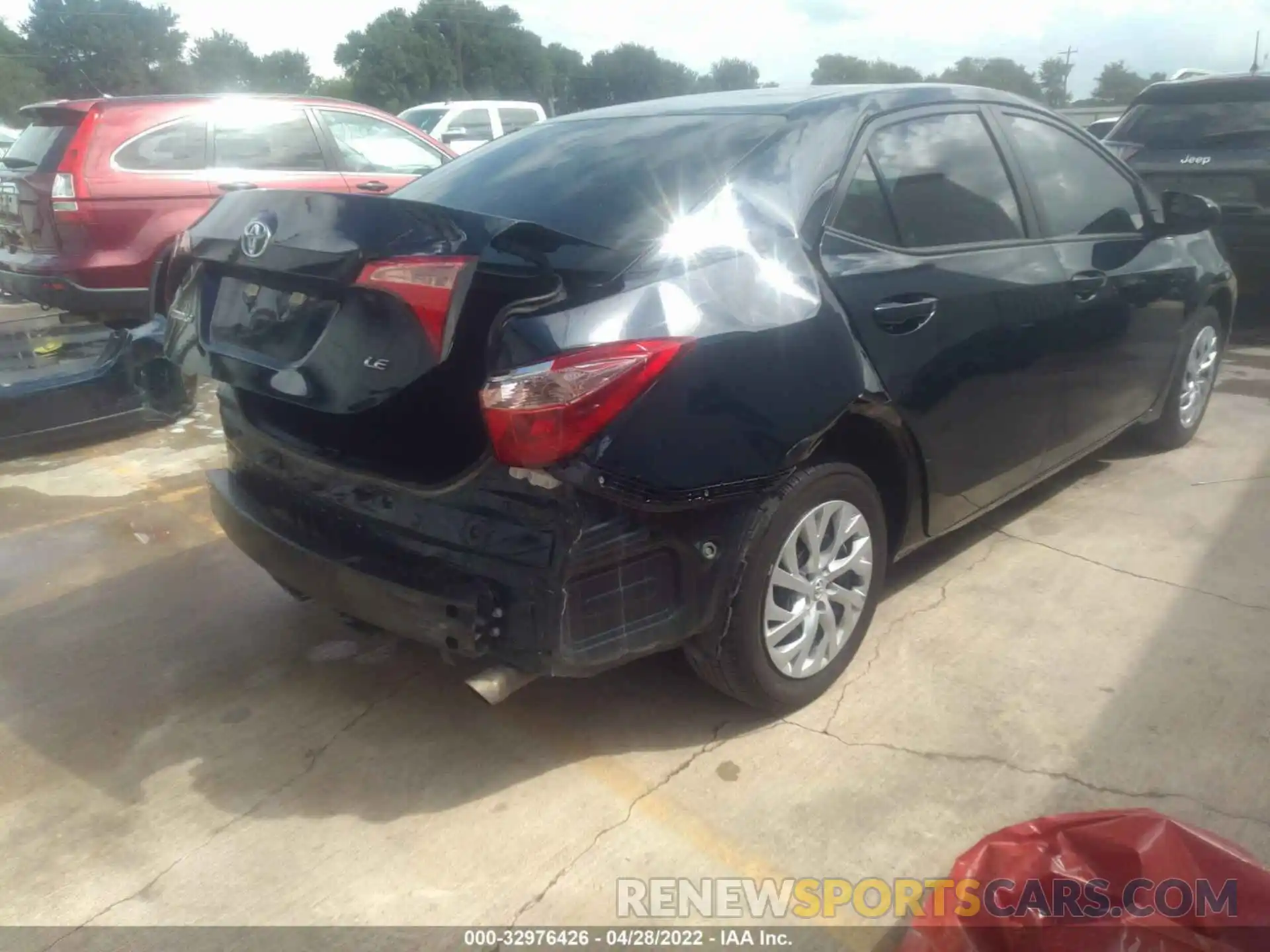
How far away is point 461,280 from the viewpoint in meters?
2.22

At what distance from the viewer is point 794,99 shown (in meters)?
3.10

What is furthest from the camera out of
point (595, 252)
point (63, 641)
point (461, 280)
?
point (63, 641)

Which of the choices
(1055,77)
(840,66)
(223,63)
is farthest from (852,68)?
(223,63)

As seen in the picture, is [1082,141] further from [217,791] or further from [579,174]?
[217,791]

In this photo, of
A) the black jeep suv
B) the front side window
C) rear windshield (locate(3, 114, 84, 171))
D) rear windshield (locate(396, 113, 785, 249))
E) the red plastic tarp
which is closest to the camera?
the red plastic tarp

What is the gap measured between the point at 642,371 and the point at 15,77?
6150 centimetres

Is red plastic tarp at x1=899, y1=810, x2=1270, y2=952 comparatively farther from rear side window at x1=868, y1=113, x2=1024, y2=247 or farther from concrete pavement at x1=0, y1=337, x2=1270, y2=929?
rear side window at x1=868, y1=113, x2=1024, y2=247

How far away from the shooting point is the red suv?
6539mm

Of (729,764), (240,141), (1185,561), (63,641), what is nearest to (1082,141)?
(1185,561)

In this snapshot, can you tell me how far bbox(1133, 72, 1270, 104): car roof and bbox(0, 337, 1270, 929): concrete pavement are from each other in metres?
4.86

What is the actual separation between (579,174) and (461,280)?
0.85 meters

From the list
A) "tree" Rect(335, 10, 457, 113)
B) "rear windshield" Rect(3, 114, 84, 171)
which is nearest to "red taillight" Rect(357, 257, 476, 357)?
"rear windshield" Rect(3, 114, 84, 171)

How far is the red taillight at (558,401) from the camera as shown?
7.19 ft

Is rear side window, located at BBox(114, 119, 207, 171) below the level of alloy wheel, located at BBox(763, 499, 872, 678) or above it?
above
